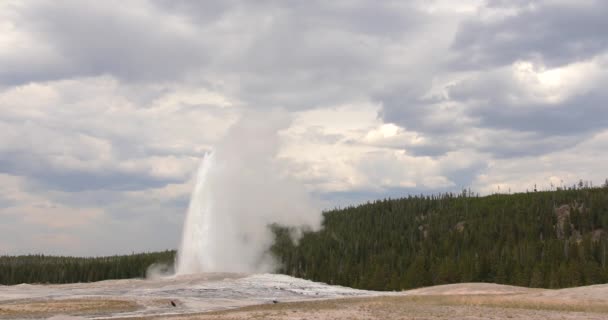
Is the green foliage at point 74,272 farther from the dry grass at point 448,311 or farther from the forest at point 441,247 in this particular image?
the dry grass at point 448,311

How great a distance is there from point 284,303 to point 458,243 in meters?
90.4

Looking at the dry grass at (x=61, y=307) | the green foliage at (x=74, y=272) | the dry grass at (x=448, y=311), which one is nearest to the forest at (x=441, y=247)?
the green foliage at (x=74, y=272)

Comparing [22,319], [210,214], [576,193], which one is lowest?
[22,319]

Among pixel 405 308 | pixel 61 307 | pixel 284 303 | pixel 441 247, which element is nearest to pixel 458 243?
pixel 441 247

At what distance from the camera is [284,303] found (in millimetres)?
50188

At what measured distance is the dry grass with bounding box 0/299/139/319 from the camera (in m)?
43.9

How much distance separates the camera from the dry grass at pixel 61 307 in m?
43.9

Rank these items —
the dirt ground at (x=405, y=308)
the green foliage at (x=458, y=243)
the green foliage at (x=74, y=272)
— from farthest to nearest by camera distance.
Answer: the green foliage at (x=74, y=272)
the green foliage at (x=458, y=243)
the dirt ground at (x=405, y=308)

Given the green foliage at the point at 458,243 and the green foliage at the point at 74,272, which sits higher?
the green foliage at the point at 458,243

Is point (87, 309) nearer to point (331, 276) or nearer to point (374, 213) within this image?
point (331, 276)

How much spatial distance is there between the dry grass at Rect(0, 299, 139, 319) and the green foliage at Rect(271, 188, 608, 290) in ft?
203

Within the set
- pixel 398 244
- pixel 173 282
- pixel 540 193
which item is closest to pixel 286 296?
pixel 173 282

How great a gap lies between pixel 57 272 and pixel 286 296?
90344mm

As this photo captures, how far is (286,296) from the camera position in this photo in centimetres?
5788
